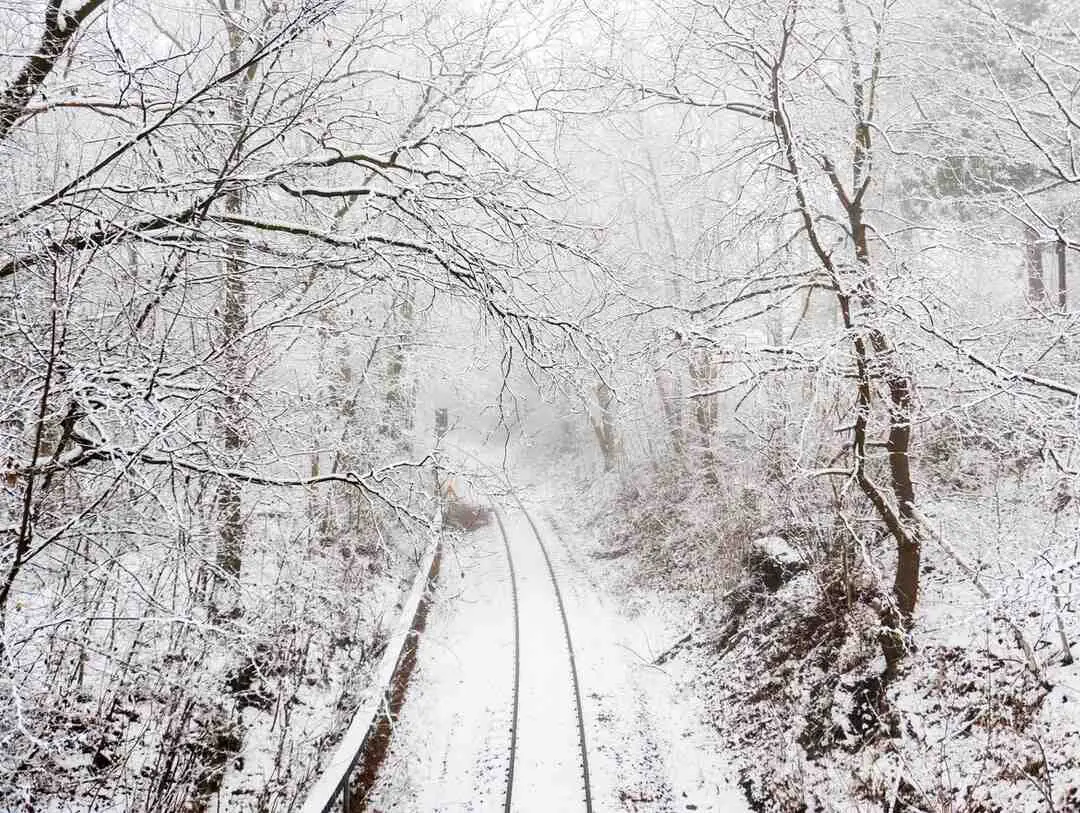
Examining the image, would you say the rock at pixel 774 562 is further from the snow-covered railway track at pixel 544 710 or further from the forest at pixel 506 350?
the snow-covered railway track at pixel 544 710

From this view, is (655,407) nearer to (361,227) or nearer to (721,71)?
(721,71)

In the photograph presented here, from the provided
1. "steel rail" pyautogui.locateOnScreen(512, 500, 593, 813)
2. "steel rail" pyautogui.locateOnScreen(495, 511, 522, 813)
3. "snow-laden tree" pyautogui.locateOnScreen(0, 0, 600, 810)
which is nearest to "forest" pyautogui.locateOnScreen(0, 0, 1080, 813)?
"snow-laden tree" pyautogui.locateOnScreen(0, 0, 600, 810)

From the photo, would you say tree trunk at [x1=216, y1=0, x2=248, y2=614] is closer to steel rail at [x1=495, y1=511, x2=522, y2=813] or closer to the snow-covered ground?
the snow-covered ground

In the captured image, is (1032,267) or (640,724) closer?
(640,724)

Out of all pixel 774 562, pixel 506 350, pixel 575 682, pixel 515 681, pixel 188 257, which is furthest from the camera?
pixel 774 562

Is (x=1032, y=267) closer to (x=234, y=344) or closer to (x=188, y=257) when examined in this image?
(x=234, y=344)

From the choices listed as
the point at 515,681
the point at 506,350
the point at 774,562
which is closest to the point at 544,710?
the point at 515,681

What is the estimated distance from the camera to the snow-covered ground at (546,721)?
317 inches

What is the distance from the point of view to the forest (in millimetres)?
3521

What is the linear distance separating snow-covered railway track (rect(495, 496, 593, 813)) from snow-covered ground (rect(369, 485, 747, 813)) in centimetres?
2

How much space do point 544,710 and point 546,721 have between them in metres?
0.31

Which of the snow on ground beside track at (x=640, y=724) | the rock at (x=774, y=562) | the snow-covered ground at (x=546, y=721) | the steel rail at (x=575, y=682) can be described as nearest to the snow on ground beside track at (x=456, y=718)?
the snow-covered ground at (x=546, y=721)

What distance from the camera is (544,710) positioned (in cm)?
1001

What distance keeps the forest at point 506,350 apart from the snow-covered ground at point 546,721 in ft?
0.55
